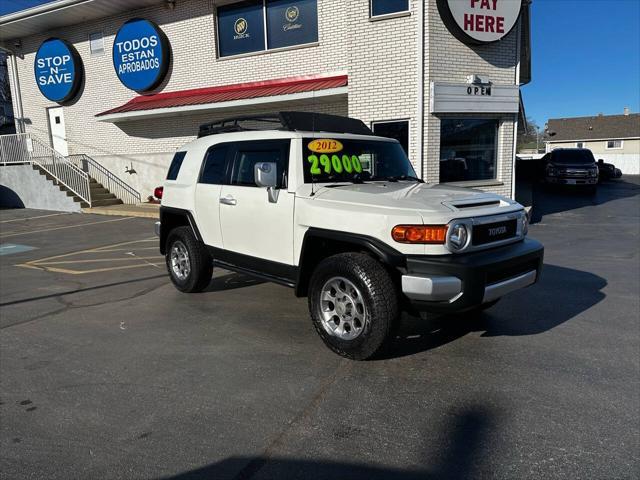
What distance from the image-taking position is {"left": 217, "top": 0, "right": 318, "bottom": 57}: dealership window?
12.9 m

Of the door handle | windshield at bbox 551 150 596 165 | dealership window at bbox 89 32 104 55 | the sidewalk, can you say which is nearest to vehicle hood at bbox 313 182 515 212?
the door handle

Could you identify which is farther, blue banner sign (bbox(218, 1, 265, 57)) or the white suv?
blue banner sign (bbox(218, 1, 265, 57))

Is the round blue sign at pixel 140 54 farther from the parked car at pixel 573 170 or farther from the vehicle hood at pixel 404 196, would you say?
the parked car at pixel 573 170

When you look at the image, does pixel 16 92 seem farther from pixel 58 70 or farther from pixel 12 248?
pixel 12 248

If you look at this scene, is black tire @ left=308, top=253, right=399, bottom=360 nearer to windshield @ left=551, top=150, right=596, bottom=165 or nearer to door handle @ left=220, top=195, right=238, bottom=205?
door handle @ left=220, top=195, right=238, bottom=205

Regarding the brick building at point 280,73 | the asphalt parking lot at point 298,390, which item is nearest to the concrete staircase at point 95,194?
the brick building at point 280,73

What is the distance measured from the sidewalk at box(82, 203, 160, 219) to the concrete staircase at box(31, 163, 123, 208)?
0.39 metres

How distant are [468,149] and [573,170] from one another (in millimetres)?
9862

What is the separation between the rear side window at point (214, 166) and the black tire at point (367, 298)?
2.01 metres

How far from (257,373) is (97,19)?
56.1 ft

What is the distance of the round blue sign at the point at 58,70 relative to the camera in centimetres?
1727

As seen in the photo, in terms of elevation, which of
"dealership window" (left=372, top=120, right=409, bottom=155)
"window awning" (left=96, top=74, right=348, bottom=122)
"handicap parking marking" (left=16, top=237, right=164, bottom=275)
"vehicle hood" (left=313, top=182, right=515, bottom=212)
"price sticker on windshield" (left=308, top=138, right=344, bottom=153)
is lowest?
"handicap parking marking" (left=16, top=237, right=164, bottom=275)

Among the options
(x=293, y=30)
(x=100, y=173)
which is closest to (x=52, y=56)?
(x=100, y=173)

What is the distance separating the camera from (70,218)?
14.8 m
